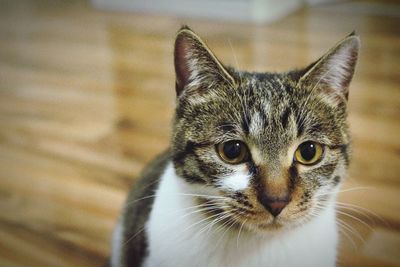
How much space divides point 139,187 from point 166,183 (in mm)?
189

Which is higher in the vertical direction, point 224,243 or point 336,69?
point 336,69

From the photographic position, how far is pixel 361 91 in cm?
171

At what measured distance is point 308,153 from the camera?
69 centimetres

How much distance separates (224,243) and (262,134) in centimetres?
17

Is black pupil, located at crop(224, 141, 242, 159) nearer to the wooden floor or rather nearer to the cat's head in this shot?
the cat's head

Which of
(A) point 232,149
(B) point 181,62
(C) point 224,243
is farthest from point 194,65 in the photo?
(C) point 224,243

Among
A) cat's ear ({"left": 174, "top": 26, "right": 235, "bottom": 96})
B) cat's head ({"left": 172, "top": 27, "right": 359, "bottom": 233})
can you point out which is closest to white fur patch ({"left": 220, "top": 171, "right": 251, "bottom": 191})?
cat's head ({"left": 172, "top": 27, "right": 359, "bottom": 233})

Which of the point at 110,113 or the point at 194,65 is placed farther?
the point at 110,113

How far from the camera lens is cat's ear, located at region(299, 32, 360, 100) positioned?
0.67m

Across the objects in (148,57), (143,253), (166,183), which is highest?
(148,57)

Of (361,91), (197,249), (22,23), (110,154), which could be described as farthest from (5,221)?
(22,23)

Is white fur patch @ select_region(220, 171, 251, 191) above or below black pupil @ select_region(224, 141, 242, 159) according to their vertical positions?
below

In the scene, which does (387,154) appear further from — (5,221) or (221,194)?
(5,221)

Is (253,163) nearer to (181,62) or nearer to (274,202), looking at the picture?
(274,202)
